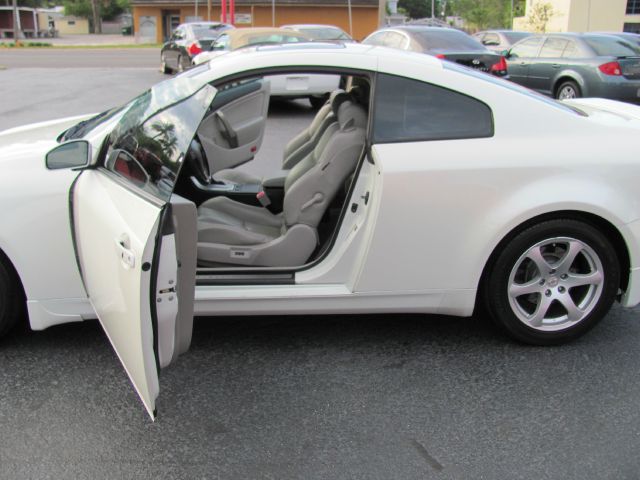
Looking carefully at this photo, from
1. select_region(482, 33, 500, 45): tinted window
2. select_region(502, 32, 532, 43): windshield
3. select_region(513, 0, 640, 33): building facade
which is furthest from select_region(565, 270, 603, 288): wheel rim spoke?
select_region(513, 0, 640, 33): building facade

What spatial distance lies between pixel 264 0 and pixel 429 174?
42.0 m

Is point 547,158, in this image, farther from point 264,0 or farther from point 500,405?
point 264,0

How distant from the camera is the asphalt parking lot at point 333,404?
2.68 m

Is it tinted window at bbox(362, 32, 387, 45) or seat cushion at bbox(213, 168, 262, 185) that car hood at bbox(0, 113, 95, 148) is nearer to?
seat cushion at bbox(213, 168, 262, 185)

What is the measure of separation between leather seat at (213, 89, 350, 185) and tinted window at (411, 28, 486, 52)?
767 cm

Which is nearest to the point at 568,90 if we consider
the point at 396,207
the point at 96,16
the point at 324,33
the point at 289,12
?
the point at 324,33

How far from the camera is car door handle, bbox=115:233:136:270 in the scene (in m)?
2.34

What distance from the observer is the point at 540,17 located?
125 ft

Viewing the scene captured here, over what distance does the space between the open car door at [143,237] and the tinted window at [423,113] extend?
2.79 feet

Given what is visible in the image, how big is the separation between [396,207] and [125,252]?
1352 mm

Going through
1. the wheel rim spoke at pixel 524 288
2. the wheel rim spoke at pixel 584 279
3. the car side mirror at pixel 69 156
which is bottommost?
the wheel rim spoke at pixel 524 288

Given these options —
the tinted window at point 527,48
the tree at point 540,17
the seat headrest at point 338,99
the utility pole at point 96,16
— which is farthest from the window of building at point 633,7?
the utility pole at point 96,16

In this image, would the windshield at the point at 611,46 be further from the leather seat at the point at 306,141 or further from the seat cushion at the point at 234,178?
the seat cushion at the point at 234,178

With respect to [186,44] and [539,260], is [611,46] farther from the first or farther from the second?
[186,44]
